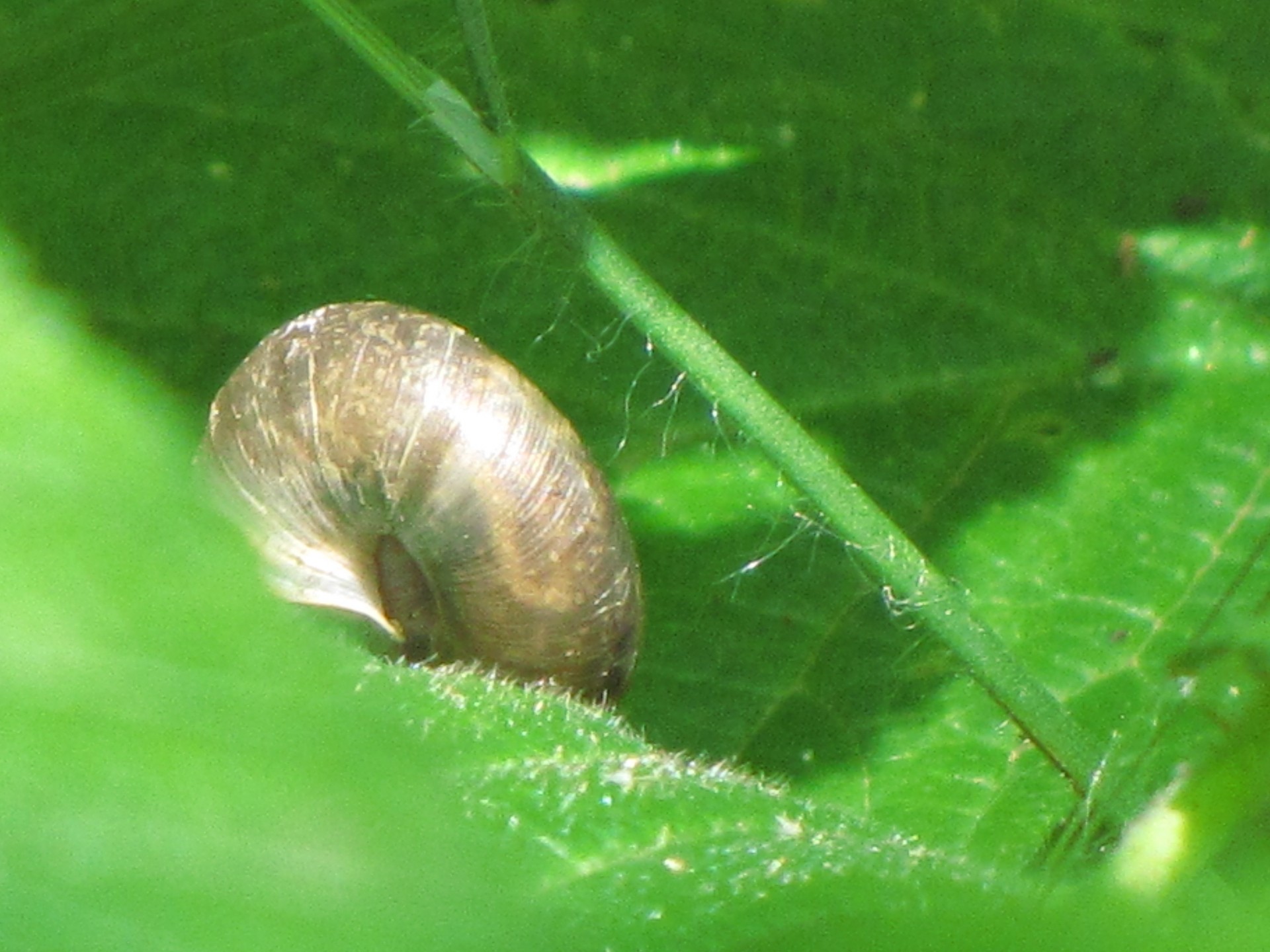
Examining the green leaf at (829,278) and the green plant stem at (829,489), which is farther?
the green leaf at (829,278)

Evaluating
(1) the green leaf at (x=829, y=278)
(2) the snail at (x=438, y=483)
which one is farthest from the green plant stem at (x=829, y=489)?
(2) the snail at (x=438, y=483)

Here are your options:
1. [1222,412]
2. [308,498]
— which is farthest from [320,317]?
[1222,412]

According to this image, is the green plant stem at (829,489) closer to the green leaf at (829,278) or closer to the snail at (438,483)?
the green leaf at (829,278)

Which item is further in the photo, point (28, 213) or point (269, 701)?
point (28, 213)

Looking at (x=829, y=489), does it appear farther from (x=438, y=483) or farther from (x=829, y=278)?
(x=829, y=278)

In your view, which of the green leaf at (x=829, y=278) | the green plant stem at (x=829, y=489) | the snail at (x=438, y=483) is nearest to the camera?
the green plant stem at (x=829, y=489)

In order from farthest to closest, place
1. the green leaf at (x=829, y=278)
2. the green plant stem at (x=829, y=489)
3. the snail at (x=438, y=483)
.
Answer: the green leaf at (x=829, y=278)
the snail at (x=438, y=483)
the green plant stem at (x=829, y=489)

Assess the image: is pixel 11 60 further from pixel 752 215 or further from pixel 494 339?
pixel 752 215

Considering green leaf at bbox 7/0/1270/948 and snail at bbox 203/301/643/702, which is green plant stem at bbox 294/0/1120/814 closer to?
green leaf at bbox 7/0/1270/948
